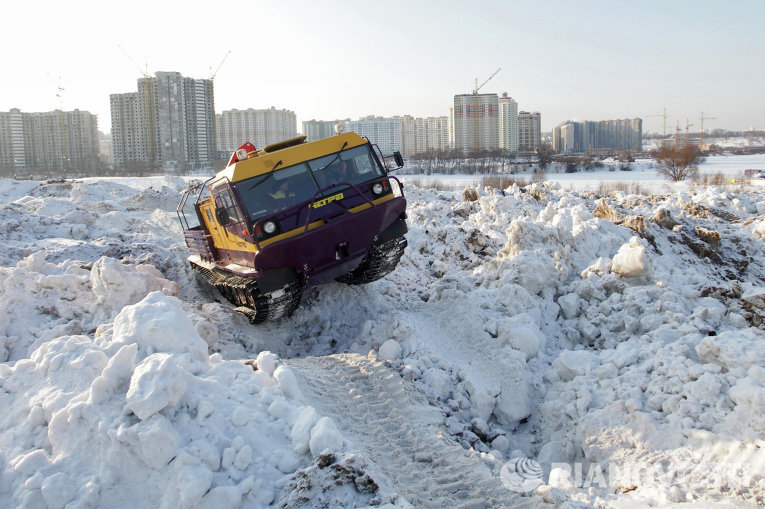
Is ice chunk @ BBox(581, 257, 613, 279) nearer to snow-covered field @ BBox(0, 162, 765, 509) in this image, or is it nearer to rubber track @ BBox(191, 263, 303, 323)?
snow-covered field @ BBox(0, 162, 765, 509)

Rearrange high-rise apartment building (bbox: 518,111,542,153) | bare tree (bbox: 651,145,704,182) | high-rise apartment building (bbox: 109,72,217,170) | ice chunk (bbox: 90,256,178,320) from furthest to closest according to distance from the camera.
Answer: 1. high-rise apartment building (bbox: 518,111,542,153)
2. high-rise apartment building (bbox: 109,72,217,170)
3. bare tree (bbox: 651,145,704,182)
4. ice chunk (bbox: 90,256,178,320)

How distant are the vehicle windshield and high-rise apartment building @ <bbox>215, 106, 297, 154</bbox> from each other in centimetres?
6645

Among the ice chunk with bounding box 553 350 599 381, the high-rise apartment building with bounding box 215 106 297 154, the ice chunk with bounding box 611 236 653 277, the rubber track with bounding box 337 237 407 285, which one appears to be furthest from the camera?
the high-rise apartment building with bounding box 215 106 297 154

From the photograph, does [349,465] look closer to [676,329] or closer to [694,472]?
[694,472]

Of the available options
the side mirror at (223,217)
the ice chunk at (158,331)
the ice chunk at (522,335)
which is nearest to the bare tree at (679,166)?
the ice chunk at (522,335)

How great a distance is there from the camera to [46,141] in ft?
247

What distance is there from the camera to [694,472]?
14.8 feet

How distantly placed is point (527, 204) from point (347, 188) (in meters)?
7.93

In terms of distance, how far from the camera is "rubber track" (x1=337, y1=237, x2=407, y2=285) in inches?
325

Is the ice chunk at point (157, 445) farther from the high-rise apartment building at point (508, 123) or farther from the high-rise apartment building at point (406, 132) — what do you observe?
the high-rise apartment building at point (508, 123)

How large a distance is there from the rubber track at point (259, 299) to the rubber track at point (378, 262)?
1152mm

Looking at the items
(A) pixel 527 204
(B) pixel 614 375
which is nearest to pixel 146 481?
(B) pixel 614 375

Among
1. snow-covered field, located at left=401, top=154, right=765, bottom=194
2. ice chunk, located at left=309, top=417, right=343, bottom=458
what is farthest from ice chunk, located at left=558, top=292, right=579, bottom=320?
snow-covered field, located at left=401, top=154, right=765, bottom=194

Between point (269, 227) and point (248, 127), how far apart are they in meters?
70.6
